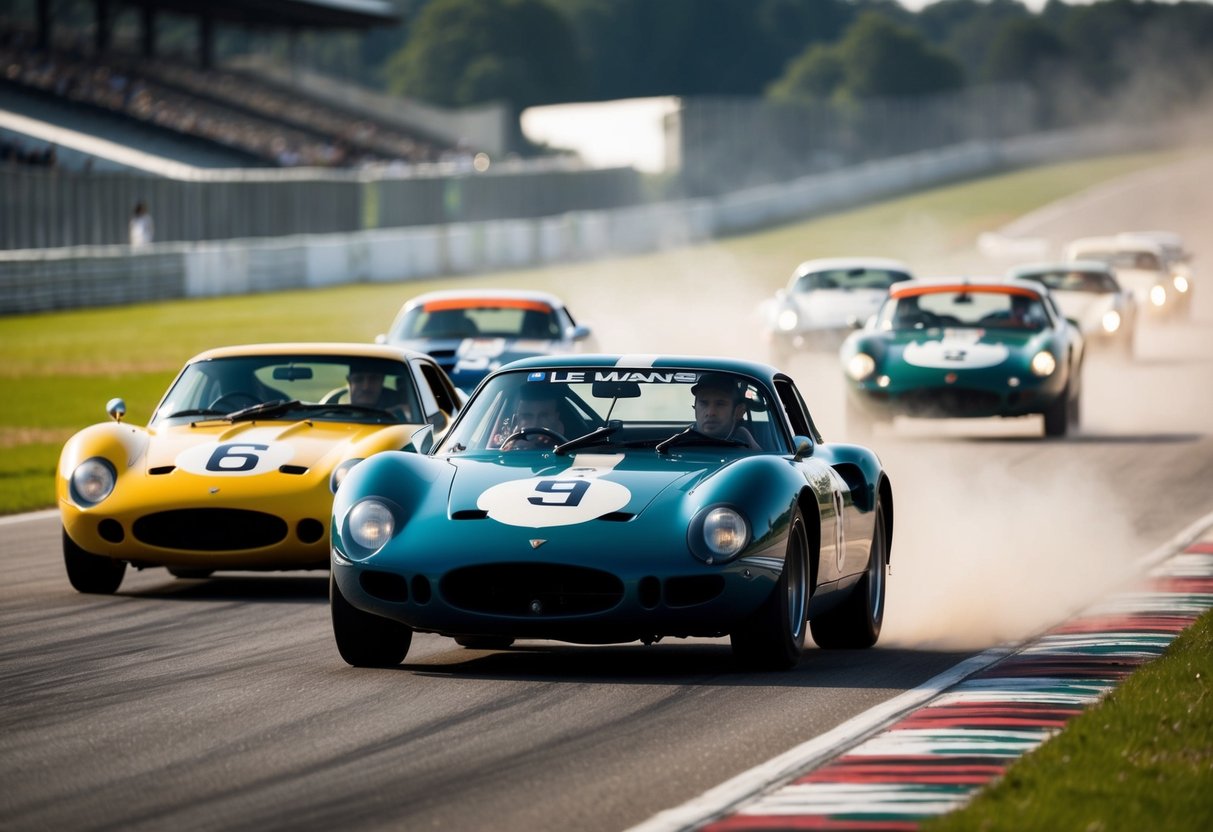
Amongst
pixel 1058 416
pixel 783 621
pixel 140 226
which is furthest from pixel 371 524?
pixel 140 226

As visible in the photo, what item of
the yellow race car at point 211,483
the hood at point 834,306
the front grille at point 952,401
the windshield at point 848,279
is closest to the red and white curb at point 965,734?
the yellow race car at point 211,483

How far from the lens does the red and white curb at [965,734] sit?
17.8 feet

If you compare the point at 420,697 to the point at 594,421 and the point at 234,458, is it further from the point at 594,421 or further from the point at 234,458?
the point at 234,458

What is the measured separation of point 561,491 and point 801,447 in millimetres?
1164

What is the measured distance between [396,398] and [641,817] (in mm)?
6651

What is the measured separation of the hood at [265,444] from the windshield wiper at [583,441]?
250cm

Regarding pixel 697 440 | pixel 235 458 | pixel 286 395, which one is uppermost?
pixel 697 440

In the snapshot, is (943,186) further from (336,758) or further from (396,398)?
(336,758)

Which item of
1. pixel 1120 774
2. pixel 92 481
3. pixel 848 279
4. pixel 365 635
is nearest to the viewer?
pixel 1120 774

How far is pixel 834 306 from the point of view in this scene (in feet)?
90.5

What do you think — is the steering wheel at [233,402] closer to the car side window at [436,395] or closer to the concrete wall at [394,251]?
the car side window at [436,395]

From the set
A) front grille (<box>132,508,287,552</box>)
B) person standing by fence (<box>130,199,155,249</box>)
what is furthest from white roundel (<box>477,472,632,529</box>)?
person standing by fence (<box>130,199,155,249</box>)

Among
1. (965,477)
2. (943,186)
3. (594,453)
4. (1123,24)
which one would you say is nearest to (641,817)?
(594,453)

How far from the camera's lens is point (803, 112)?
77.1 metres
